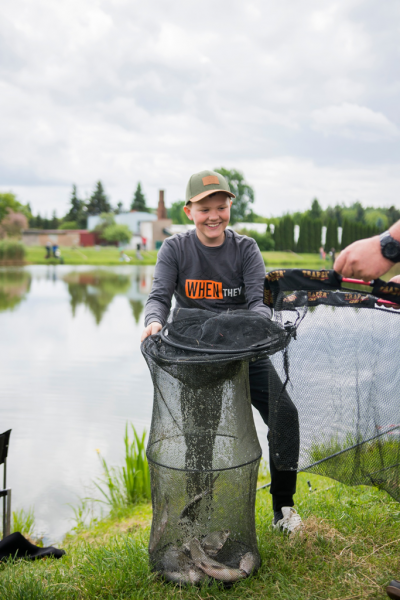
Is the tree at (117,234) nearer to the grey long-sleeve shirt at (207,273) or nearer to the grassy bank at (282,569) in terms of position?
the grey long-sleeve shirt at (207,273)

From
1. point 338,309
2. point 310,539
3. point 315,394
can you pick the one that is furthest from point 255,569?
point 338,309

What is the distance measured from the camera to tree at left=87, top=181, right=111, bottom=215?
80250mm

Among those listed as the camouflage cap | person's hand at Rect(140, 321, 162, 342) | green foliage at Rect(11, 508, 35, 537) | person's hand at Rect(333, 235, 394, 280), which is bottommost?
green foliage at Rect(11, 508, 35, 537)

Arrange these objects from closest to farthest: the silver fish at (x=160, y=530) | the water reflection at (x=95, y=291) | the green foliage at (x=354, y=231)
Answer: the silver fish at (x=160, y=530) → the water reflection at (x=95, y=291) → the green foliage at (x=354, y=231)

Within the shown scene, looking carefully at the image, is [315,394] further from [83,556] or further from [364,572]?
[83,556]

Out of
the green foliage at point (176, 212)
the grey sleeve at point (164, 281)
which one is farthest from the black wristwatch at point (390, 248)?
the green foliage at point (176, 212)

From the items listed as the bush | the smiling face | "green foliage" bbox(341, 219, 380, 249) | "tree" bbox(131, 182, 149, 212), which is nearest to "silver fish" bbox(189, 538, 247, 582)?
the smiling face

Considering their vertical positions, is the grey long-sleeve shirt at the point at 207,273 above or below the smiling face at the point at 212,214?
below

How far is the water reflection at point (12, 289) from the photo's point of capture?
51.1 ft

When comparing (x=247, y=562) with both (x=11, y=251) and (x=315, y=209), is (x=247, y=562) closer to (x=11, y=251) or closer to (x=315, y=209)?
(x=11, y=251)

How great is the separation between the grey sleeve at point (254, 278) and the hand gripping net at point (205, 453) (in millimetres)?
313

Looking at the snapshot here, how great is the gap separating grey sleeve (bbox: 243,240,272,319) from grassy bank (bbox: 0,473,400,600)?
992 mm

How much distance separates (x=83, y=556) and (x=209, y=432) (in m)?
0.83

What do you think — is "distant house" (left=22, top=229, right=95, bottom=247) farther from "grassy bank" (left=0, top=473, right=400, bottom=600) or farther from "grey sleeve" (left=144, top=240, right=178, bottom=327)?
"grassy bank" (left=0, top=473, right=400, bottom=600)
